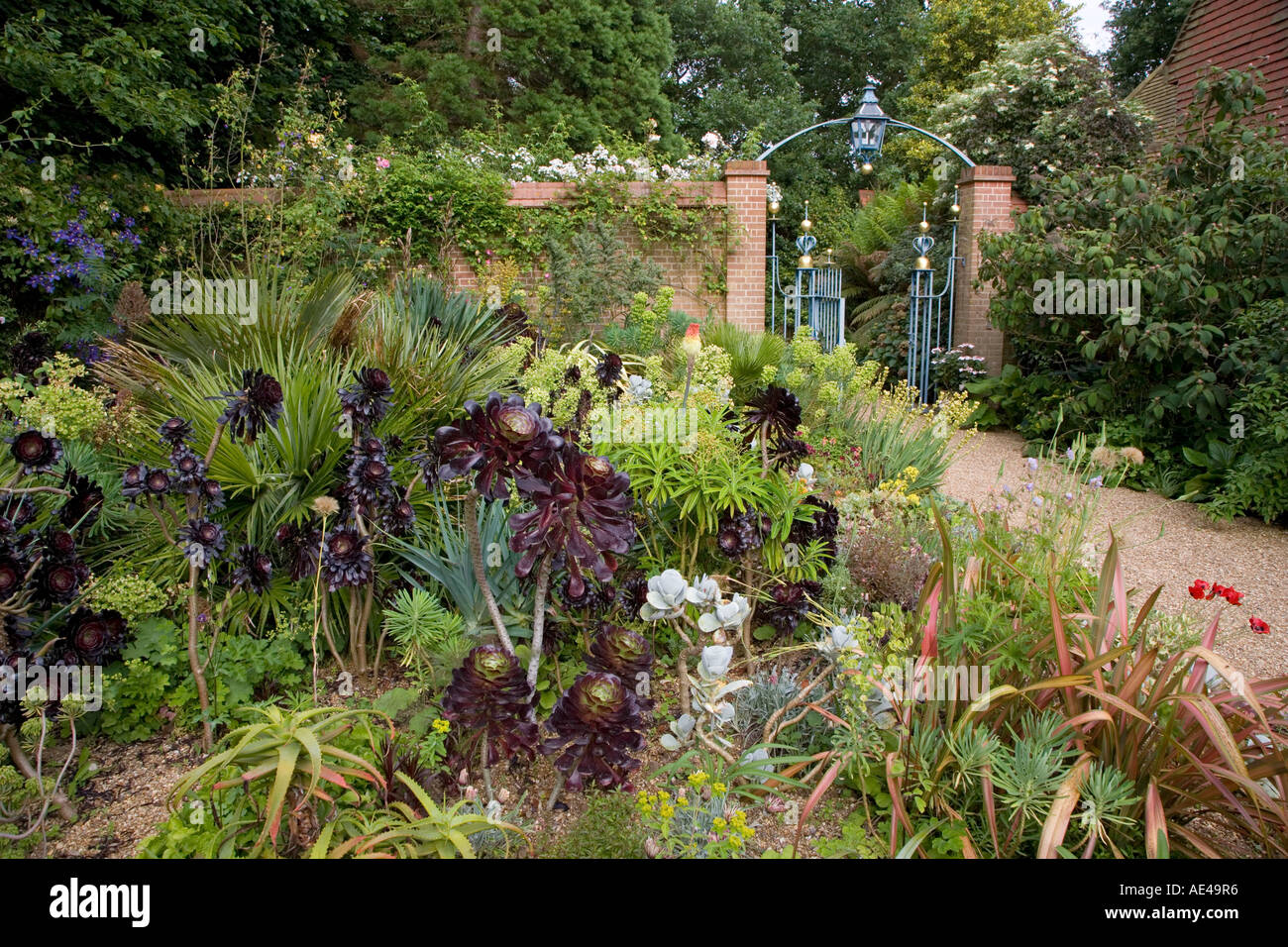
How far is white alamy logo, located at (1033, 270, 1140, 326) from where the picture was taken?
6637mm

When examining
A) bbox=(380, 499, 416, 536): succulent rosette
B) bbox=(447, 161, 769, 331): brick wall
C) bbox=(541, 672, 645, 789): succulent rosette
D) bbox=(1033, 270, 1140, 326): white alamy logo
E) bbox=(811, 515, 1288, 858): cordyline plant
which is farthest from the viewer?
bbox=(447, 161, 769, 331): brick wall

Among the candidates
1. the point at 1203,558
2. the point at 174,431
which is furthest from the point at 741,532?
the point at 1203,558

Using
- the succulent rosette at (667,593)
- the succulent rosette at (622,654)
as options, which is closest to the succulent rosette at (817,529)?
the succulent rosette at (667,593)

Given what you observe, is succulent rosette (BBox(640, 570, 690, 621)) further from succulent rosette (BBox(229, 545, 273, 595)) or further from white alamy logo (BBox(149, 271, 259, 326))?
white alamy logo (BBox(149, 271, 259, 326))

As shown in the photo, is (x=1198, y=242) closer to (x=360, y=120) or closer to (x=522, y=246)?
(x=522, y=246)

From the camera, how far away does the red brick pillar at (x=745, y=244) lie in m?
10.1

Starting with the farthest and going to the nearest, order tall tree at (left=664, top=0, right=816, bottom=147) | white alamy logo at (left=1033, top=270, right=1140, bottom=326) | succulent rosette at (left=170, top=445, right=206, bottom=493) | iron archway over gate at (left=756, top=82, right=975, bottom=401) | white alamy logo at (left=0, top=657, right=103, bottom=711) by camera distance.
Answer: tall tree at (left=664, top=0, right=816, bottom=147)
iron archway over gate at (left=756, top=82, right=975, bottom=401)
white alamy logo at (left=1033, top=270, right=1140, bottom=326)
succulent rosette at (left=170, top=445, right=206, bottom=493)
white alamy logo at (left=0, top=657, right=103, bottom=711)

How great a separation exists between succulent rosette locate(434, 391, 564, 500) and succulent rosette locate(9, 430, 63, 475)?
1129 mm

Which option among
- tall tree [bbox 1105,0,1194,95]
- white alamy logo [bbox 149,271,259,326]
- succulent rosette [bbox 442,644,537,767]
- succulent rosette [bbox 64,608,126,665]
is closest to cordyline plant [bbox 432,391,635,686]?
succulent rosette [bbox 442,644,537,767]

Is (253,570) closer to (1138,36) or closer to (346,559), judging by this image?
(346,559)

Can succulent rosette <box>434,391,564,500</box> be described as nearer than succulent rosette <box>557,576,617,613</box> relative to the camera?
Yes

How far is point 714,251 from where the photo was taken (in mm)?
10219

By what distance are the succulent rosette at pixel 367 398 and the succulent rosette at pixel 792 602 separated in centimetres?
145
